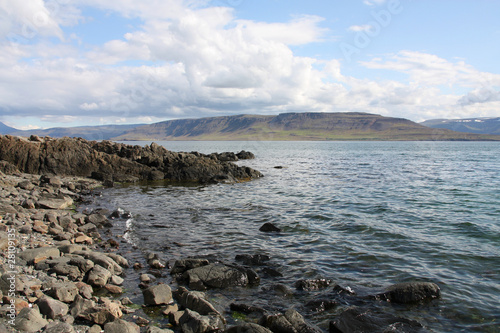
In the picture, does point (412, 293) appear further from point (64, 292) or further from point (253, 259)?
point (64, 292)

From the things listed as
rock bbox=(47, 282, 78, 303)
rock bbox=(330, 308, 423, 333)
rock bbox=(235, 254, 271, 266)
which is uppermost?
rock bbox=(47, 282, 78, 303)

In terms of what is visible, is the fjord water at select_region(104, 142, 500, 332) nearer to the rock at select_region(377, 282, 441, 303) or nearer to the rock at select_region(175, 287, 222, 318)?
the rock at select_region(377, 282, 441, 303)

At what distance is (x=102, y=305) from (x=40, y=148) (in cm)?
3463

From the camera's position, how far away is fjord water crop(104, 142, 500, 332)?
32.4ft

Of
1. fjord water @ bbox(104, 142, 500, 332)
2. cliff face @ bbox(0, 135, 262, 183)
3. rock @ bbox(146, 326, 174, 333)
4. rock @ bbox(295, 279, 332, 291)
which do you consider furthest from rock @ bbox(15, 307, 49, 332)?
cliff face @ bbox(0, 135, 262, 183)

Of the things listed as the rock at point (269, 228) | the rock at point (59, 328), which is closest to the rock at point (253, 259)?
the rock at point (269, 228)

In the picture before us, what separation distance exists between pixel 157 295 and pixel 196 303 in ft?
3.83

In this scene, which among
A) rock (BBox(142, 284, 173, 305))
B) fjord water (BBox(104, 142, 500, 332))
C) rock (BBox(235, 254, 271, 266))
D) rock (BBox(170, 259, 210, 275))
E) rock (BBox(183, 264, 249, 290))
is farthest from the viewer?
rock (BBox(235, 254, 271, 266))

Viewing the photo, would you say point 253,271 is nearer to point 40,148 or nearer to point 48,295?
point 48,295

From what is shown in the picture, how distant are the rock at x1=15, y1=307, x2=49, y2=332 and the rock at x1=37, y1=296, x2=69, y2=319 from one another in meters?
0.24

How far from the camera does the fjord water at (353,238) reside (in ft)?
32.4

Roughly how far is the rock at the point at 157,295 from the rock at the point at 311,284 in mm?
4154

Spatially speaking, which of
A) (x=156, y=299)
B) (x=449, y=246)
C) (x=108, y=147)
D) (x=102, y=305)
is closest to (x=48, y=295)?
(x=102, y=305)

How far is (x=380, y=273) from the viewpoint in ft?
38.6
